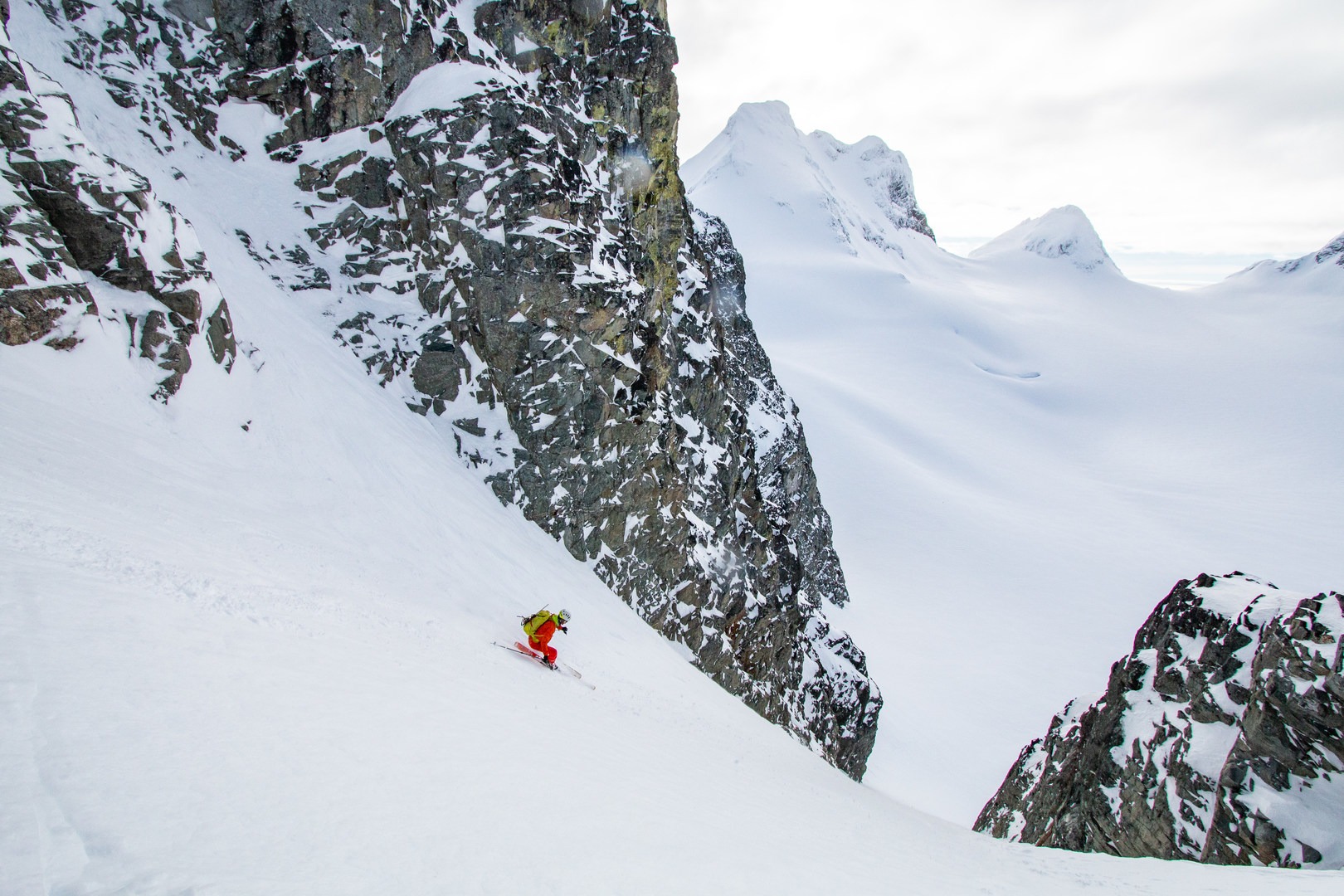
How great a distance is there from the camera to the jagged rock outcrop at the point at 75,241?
34.8 feet

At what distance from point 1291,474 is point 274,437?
319ft

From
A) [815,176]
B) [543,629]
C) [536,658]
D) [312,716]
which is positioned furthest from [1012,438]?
[815,176]

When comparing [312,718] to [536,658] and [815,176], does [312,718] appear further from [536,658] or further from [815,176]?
[815,176]

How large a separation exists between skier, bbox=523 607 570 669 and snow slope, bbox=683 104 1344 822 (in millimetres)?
22956

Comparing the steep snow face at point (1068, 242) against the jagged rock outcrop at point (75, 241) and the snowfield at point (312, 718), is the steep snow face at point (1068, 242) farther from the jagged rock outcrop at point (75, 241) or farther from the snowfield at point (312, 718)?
the jagged rock outcrop at point (75, 241)

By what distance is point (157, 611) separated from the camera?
236 inches

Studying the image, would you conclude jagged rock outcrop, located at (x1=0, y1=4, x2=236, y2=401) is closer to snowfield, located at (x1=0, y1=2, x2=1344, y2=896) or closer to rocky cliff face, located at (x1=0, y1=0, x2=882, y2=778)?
snowfield, located at (x1=0, y1=2, x2=1344, y2=896)

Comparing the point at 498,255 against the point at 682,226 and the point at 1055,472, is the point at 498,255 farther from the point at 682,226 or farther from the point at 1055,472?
the point at 1055,472

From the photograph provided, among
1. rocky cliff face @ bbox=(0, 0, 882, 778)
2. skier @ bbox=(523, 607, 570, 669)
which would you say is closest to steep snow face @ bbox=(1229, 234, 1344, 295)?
rocky cliff face @ bbox=(0, 0, 882, 778)

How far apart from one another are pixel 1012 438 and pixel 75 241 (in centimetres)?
8157

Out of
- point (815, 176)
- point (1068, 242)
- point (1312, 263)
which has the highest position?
point (1312, 263)

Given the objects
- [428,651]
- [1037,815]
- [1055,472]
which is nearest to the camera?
[428,651]

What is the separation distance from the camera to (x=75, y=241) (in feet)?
39.1

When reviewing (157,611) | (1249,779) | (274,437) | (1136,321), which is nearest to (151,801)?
(157,611)
